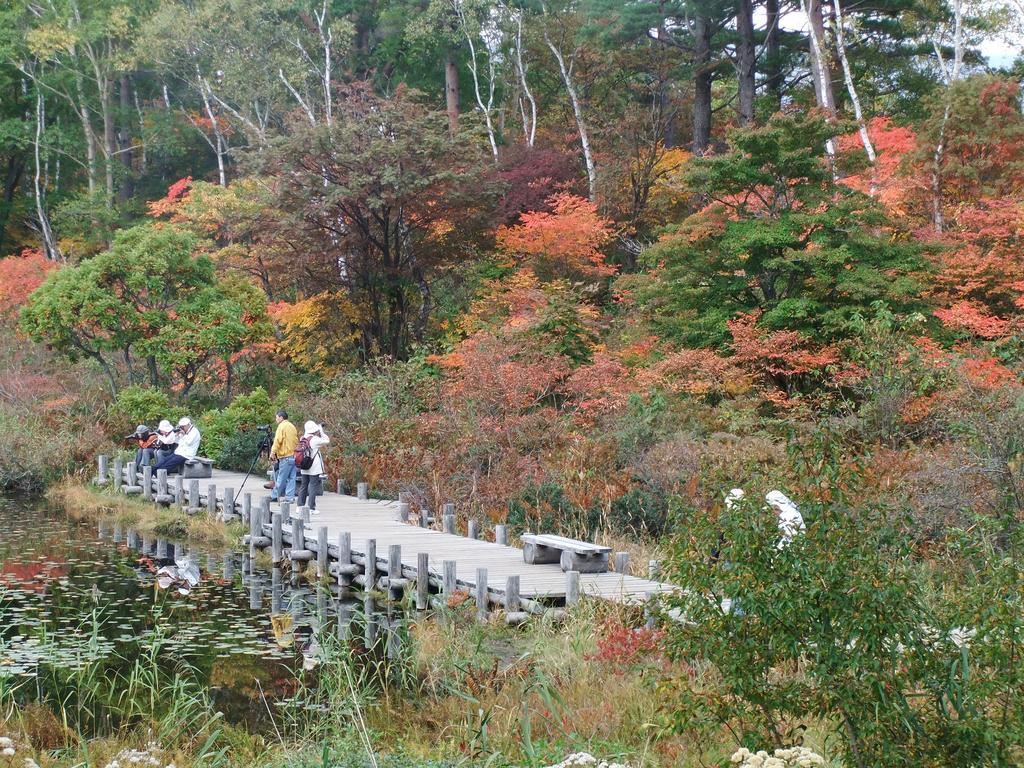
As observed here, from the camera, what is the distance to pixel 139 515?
1983 cm

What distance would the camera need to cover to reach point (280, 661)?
35.8ft

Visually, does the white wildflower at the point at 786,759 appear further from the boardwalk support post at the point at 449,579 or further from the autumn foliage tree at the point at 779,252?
the autumn foliage tree at the point at 779,252

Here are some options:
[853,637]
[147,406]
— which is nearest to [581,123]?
[147,406]

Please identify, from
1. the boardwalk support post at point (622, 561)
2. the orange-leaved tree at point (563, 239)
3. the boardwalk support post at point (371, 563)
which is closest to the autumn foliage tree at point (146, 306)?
the orange-leaved tree at point (563, 239)

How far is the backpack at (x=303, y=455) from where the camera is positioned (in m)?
17.3

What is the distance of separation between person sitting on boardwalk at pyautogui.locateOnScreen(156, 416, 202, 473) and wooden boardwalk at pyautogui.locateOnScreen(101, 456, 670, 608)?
0.40m

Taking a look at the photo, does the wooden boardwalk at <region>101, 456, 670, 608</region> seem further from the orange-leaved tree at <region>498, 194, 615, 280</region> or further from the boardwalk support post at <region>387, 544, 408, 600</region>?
the orange-leaved tree at <region>498, 194, 615, 280</region>

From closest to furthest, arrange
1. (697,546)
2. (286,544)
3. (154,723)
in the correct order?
(697,546) < (154,723) < (286,544)

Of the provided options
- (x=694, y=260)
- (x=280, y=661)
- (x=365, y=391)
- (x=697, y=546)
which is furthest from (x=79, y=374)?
(x=697, y=546)

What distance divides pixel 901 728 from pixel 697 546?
1300mm

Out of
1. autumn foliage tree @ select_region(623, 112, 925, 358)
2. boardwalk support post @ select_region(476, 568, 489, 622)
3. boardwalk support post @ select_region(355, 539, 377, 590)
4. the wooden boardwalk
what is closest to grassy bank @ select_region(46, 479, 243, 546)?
the wooden boardwalk

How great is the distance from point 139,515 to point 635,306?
38.1 ft

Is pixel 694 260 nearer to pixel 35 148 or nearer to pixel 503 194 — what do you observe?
pixel 503 194

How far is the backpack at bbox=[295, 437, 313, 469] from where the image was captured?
17.3 metres
